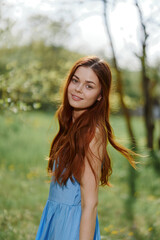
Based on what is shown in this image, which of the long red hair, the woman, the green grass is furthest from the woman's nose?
the green grass

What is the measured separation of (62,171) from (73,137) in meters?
0.22

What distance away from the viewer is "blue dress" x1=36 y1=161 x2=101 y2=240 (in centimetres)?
177

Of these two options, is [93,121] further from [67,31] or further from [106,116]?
[67,31]

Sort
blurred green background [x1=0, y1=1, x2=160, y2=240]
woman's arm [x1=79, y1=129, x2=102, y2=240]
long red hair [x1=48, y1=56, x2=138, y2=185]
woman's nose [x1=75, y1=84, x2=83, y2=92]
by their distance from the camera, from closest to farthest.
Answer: woman's arm [x1=79, y1=129, x2=102, y2=240] < long red hair [x1=48, y1=56, x2=138, y2=185] < woman's nose [x1=75, y1=84, x2=83, y2=92] < blurred green background [x1=0, y1=1, x2=160, y2=240]

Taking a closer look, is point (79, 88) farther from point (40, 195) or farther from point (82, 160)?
point (40, 195)

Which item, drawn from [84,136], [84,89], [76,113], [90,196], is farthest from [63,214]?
[84,89]

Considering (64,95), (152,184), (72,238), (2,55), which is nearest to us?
(72,238)

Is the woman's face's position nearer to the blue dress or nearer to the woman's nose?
the woman's nose

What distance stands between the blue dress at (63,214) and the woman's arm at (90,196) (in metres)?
0.12

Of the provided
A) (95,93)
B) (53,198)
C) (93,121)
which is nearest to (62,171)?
(53,198)

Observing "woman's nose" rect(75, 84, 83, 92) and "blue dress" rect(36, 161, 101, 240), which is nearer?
"blue dress" rect(36, 161, 101, 240)

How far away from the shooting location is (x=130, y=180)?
6.02 meters

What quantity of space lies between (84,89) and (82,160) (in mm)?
461

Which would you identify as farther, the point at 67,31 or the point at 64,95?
the point at 67,31
